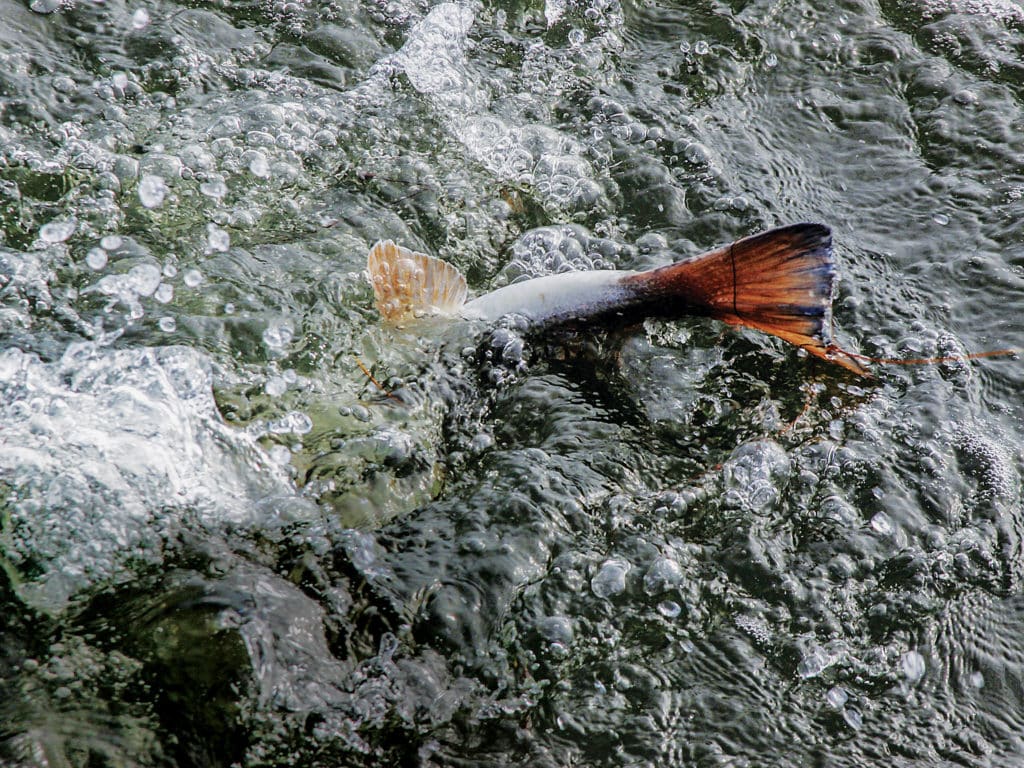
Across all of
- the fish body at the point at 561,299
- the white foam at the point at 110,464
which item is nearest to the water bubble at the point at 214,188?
the white foam at the point at 110,464

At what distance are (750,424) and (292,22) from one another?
3018 millimetres

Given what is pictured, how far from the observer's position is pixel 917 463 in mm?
2916

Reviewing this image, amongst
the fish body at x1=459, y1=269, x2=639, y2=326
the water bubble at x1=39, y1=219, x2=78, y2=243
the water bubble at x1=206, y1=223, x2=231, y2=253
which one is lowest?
the water bubble at x1=39, y1=219, x2=78, y2=243

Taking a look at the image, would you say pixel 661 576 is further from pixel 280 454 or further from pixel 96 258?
pixel 96 258

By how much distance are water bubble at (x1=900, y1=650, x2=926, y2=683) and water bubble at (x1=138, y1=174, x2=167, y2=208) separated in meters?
→ 3.08

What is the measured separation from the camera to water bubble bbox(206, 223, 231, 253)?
3.35 metres

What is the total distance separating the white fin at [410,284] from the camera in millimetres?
3133

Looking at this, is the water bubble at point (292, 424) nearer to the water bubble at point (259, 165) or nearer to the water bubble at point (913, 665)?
the water bubble at point (259, 165)

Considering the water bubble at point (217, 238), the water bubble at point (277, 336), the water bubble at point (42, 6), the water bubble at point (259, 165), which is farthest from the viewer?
the water bubble at point (42, 6)

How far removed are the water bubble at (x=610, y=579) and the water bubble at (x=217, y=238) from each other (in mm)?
1901

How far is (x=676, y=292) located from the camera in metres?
2.87

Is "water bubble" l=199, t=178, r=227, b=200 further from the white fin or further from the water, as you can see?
the white fin

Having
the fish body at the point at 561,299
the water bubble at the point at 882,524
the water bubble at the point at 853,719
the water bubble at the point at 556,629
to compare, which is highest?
the fish body at the point at 561,299

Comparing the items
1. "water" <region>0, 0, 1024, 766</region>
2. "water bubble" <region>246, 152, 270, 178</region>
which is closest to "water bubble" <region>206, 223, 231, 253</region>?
"water" <region>0, 0, 1024, 766</region>
